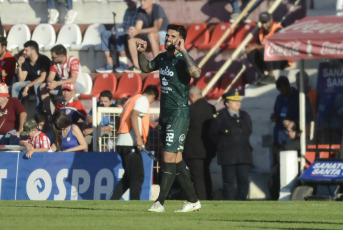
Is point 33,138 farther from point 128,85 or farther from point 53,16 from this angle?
point 53,16

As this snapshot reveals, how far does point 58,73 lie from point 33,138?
2.50m

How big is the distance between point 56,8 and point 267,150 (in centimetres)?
789

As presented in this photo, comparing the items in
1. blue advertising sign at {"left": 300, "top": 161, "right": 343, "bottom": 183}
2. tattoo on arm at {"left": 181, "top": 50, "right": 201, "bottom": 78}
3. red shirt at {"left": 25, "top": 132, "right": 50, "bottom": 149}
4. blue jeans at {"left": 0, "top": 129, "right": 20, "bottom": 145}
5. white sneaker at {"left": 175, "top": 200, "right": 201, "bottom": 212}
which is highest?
tattoo on arm at {"left": 181, "top": 50, "right": 201, "bottom": 78}

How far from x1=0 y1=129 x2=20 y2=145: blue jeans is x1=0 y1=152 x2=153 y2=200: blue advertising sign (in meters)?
1.01

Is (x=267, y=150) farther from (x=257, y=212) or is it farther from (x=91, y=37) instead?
(x=257, y=212)

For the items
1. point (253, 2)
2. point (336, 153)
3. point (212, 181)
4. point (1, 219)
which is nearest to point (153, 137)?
point (212, 181)

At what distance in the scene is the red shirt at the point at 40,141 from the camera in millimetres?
18891

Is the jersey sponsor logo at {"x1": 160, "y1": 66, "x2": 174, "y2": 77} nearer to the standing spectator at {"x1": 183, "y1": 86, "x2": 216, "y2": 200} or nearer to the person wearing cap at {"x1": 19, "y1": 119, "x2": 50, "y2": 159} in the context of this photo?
the standing spectator at {"x1": 183, "y1": 86, "x2": 216, "y2": 200}

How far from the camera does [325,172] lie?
1855 centimetres

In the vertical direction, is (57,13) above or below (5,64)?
above

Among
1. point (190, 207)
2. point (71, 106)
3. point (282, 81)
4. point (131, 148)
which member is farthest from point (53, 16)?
point (190, 207)

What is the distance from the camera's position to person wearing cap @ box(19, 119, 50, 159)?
18.8 metres

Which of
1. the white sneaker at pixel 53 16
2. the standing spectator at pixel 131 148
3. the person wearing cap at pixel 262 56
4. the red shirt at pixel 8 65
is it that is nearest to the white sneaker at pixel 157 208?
the standing spectator at pixel 131 148

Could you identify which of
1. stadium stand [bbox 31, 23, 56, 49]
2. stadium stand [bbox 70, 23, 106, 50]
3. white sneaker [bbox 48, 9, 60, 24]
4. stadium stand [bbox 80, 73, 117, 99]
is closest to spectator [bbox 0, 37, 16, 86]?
stadium stand [bbox 80, 73, 117, 99]
